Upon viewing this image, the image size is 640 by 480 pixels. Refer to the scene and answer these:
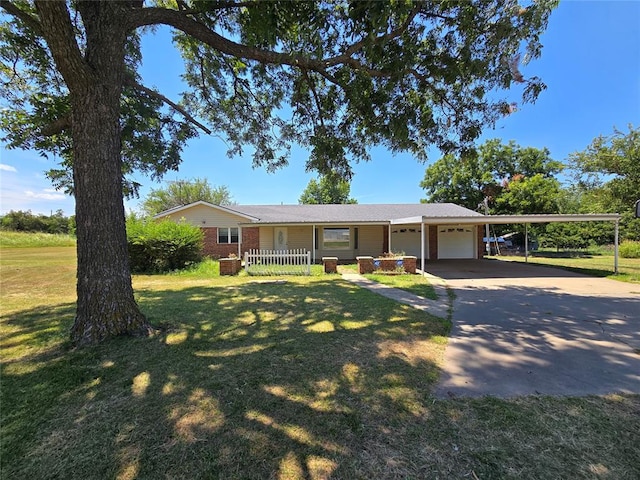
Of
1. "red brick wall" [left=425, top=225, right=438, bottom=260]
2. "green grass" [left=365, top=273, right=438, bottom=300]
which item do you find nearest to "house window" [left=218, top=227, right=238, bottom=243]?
"green grass" [left=365, top=273, right=438, bottom=300]

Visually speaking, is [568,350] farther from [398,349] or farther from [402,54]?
[402,54]

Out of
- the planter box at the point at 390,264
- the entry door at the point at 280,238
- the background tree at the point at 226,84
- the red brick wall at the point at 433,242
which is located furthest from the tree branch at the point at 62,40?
the red brick wall at the point at 433,242

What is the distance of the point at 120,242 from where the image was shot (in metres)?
4.29

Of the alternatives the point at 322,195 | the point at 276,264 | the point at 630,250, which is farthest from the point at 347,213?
the point at 322,195

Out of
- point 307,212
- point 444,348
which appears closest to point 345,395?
point 444,348

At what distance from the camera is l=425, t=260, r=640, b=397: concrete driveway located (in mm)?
3162

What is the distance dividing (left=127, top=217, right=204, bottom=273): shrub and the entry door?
5441 mm

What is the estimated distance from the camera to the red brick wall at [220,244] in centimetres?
1816

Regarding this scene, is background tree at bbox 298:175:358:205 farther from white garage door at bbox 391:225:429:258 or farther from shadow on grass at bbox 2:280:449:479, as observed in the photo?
shadow on grass at bbox 2:280:449:479

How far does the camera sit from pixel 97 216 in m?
4.08

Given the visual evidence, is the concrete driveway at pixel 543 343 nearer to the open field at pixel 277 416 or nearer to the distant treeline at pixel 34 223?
the open field at pixel 277 416

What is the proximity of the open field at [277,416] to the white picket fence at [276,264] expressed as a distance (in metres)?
7.38

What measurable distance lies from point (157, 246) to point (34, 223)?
49580 mm

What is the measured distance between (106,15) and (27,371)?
4646 millimetres
